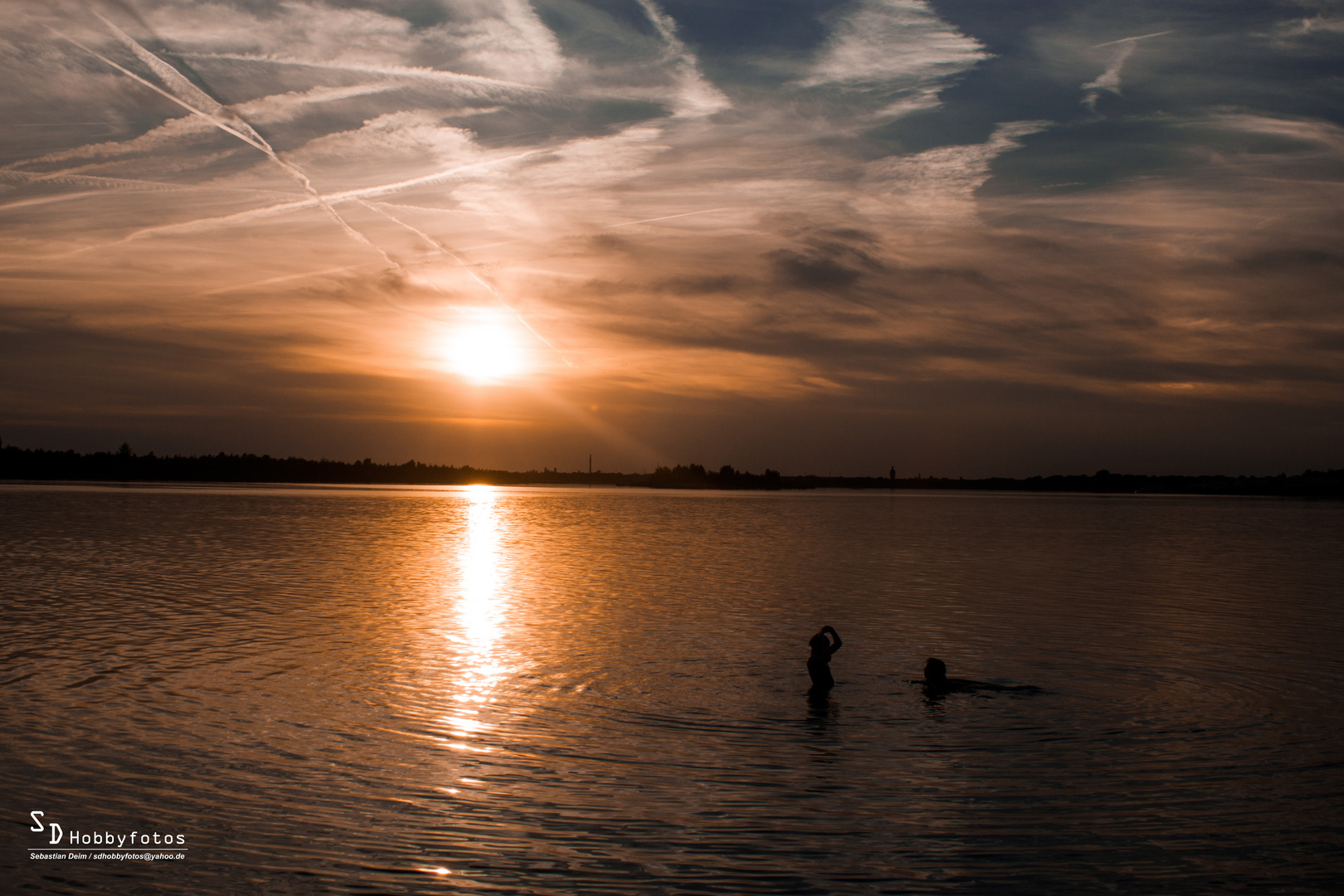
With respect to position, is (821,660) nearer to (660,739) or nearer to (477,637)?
(660,739)

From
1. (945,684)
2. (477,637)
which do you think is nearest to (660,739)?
(945,684)

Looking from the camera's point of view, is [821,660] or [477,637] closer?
[821,660]

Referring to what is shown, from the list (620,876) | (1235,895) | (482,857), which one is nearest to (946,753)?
(1235,895)

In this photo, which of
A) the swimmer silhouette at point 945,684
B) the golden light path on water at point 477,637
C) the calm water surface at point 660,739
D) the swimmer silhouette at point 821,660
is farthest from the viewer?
the swimmer silhouette at point 945,684

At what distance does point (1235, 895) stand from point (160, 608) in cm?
2893

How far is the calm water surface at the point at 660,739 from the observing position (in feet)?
32.2

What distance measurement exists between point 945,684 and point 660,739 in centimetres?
682

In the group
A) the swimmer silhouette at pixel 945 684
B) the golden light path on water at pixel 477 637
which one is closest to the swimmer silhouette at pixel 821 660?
the swimmer silhouette at pixel 945 684

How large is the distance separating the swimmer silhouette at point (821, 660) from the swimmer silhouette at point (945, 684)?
6.38 ft

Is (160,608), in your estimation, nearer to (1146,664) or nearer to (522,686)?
(522,686)

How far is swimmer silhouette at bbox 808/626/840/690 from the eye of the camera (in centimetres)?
1808

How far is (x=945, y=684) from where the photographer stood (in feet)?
61.1

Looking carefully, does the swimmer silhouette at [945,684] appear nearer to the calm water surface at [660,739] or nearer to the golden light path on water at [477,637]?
the calm water surface at [660,739]

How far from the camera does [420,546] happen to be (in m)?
59.8
